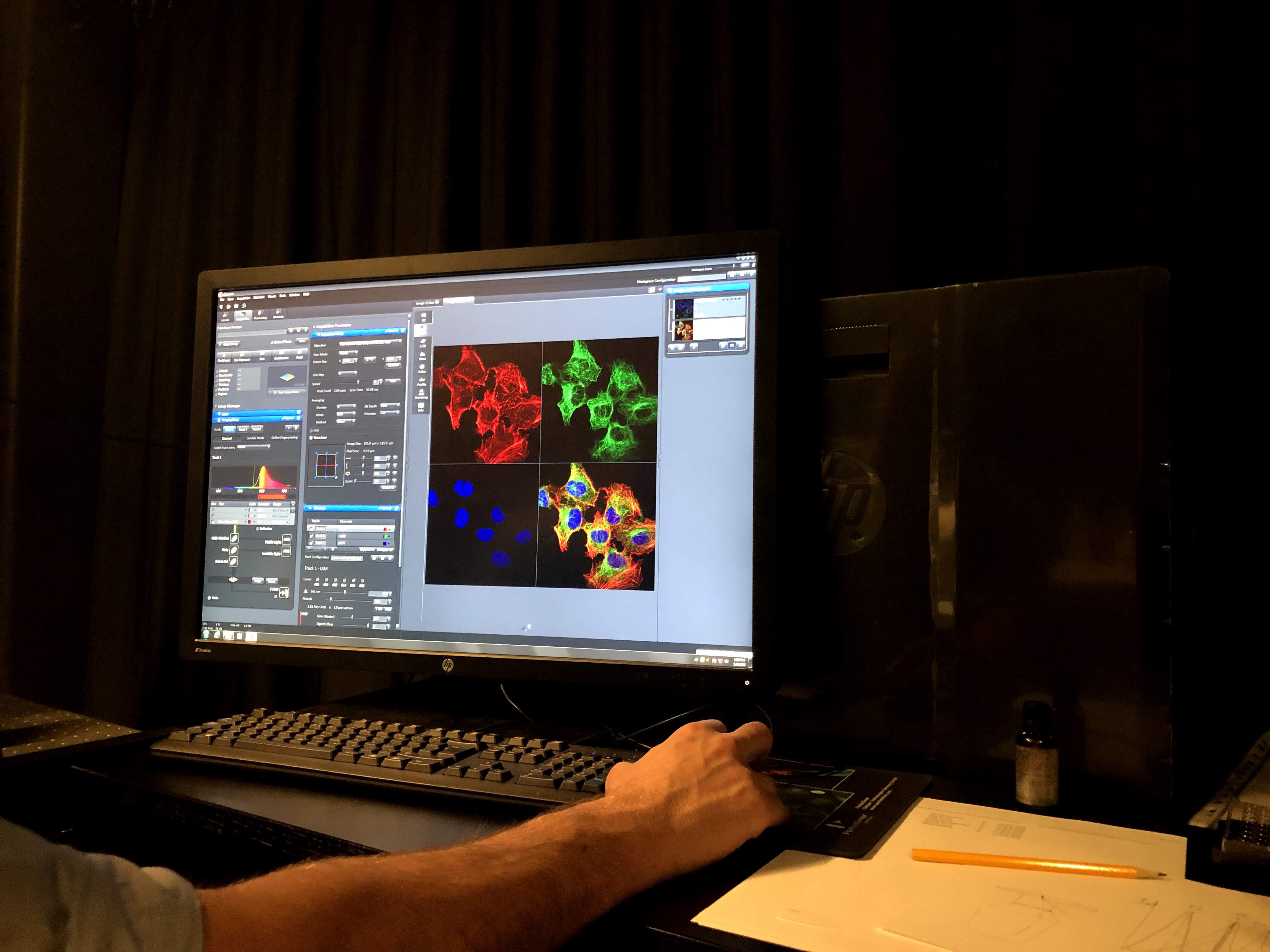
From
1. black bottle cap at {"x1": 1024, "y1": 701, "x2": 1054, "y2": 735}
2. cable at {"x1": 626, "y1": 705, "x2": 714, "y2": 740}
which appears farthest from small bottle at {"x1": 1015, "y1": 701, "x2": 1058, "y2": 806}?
cable at {"x1": 626, "y1": 705, "x2": 714, "y2": 740}

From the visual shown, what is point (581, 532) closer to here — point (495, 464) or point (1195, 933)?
point (495, 464)

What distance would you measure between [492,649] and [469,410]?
268 millimetres

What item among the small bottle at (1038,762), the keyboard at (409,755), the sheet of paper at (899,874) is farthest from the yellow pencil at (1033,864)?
the keyboard at (409,755)

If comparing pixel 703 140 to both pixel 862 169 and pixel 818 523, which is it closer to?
pixel 862 169

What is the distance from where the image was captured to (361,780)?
700 mm

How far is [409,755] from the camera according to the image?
721 millimetres

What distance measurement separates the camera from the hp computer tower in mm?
731

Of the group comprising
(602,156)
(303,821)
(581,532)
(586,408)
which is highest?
(602,156)

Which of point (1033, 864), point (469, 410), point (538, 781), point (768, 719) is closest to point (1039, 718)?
point (1033, 864)

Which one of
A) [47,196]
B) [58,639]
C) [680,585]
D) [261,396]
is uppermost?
[47,196]

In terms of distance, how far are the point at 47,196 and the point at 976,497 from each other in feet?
5.91

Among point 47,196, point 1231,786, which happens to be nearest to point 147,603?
point 47,196

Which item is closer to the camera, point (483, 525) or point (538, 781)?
point (538, 781)

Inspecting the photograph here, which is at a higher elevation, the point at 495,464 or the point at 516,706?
the point at 495,464
